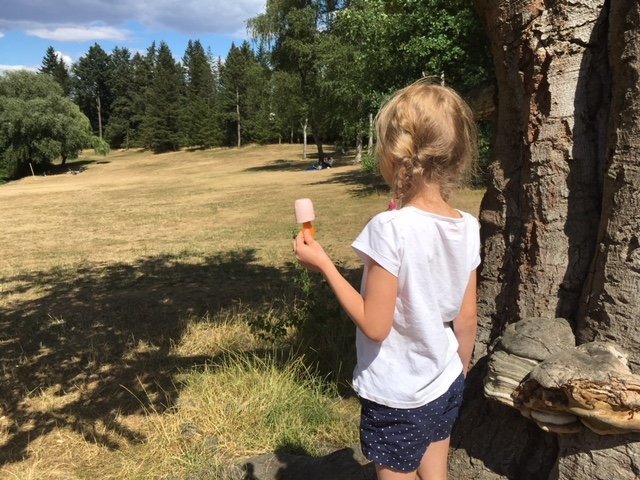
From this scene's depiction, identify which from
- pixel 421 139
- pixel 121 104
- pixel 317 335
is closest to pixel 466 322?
pixel 421 139

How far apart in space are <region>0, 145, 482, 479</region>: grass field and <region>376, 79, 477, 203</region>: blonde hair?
0.22 metres

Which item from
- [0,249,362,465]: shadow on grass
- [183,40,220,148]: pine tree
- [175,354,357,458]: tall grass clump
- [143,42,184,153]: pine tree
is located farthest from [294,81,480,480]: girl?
[143,42,184,153]: pine tree

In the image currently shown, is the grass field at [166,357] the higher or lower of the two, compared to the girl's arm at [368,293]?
lower

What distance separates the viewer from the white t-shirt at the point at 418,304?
5.21 feet

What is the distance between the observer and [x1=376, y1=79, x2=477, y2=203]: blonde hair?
1631 mm

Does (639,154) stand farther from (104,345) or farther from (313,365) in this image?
(104,345)

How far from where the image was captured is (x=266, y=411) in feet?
11.5

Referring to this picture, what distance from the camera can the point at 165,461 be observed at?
314 centimetres

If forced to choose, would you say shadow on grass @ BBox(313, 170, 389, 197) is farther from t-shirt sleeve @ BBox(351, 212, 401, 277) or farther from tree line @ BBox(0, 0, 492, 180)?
t-shirt sleeve @ BBox(351, 212, 401, 277)

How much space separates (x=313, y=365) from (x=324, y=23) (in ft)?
98.9

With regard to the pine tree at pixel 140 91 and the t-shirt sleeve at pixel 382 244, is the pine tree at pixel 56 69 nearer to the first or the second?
the pine tree at pixel 140 91

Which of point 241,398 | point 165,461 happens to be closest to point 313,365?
point 241,398

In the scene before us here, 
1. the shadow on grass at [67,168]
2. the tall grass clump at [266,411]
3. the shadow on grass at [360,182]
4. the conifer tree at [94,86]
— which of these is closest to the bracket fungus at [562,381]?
the tall grass clump at [266,411]

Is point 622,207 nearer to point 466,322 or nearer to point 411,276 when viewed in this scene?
point 466,322
